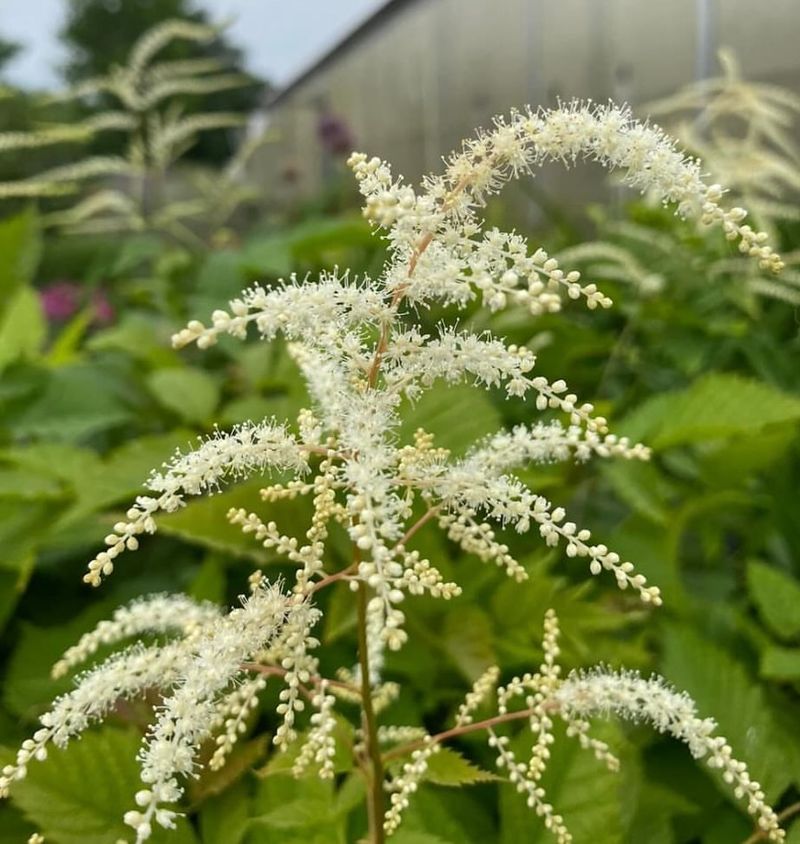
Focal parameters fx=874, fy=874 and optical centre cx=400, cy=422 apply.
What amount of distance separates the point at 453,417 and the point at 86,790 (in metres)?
0.49

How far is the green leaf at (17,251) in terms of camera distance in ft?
5.72

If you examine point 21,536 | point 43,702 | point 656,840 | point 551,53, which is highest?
point 551,53

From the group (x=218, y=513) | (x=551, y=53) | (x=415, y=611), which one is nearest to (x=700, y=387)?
(x=415, y=611)

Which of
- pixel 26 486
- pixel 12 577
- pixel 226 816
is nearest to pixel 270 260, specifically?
pixel 26 486

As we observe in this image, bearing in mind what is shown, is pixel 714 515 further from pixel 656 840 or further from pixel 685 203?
pixel 685 203

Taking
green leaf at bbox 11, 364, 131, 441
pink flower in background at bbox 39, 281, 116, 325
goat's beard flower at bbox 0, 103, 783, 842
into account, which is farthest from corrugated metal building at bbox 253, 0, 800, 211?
pink flower in background at bbox 39, 281, 116, 325

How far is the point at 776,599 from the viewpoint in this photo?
3.11ft

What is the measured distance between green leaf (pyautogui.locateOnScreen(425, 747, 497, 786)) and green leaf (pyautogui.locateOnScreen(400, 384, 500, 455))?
1.11ft

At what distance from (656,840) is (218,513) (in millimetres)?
490

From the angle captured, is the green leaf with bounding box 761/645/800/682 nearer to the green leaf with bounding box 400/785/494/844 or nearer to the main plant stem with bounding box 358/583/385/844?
the green leaf with bounding box 400/785/494/844

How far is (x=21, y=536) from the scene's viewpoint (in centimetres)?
102

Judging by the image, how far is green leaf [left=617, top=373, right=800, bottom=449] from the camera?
1.00m

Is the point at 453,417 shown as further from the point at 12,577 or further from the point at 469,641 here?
the point at 12,577

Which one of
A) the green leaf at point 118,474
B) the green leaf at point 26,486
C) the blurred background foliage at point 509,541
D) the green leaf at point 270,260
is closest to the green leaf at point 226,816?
the blurred background foliage at point 509,541
